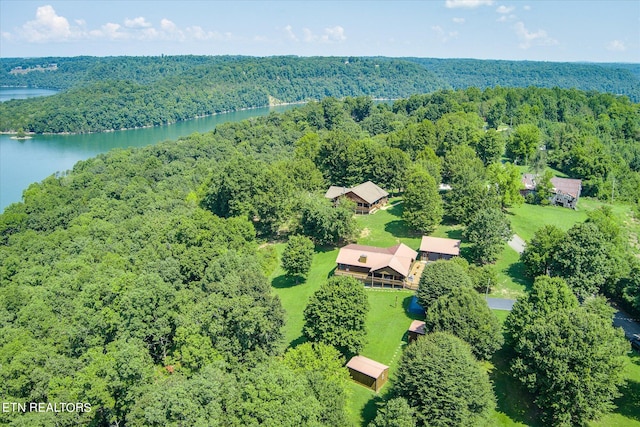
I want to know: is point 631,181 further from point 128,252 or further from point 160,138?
point 160,138

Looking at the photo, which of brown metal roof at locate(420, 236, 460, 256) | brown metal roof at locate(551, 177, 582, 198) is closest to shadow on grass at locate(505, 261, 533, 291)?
brown metal roof at locate(420, 236, 460, 256)

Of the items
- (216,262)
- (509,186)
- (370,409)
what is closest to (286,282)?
(216,262)

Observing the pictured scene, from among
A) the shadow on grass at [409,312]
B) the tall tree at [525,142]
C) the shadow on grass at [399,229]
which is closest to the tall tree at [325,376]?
the shadow on grass at [409,312]

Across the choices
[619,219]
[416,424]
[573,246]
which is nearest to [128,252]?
[416,424]

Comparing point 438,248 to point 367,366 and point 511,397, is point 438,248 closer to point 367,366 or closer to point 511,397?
point 367,366

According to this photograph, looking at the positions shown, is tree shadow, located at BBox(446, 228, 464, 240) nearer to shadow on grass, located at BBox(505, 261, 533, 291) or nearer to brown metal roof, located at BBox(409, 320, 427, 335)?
shadow on grass, located at BBox(505, 261, 533, 291)
